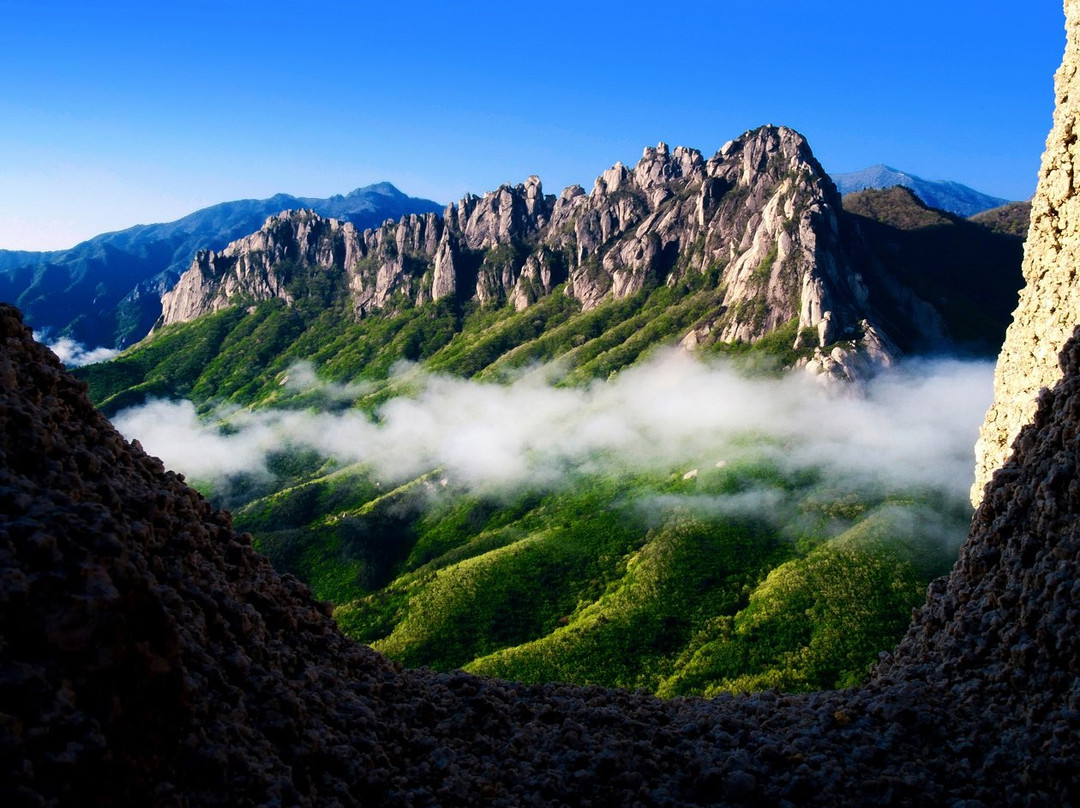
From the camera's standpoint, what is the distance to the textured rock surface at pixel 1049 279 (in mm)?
28141

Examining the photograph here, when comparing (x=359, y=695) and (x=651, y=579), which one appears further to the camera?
(x=651, y=579)

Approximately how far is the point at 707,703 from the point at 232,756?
1673 centimetres

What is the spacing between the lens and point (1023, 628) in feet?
67.2

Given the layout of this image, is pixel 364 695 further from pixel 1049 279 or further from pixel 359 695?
pixel 1049 279

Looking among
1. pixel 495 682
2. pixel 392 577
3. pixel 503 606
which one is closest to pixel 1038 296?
pixel 495 682

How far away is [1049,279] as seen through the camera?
97.4ft

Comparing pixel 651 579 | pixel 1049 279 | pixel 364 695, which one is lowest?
pixel 651 579

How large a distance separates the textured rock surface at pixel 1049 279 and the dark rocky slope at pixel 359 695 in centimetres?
437

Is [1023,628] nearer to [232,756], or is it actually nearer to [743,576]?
[232,756]

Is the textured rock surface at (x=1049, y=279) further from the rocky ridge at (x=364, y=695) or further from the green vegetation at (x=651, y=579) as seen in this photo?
the green vegetation at (x=651, y=579)

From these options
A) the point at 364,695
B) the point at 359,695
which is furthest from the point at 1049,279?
the point at 359,695

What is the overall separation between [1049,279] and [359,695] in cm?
2897

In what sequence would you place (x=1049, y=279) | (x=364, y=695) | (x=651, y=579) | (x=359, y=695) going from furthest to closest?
(x=651, y=579) < (x=1049, y=279) < (x=364, y=695) < (x=359, y=695)

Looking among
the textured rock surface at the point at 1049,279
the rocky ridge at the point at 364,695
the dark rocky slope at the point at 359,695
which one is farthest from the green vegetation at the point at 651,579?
the rocky ridge at the point at 364,695
